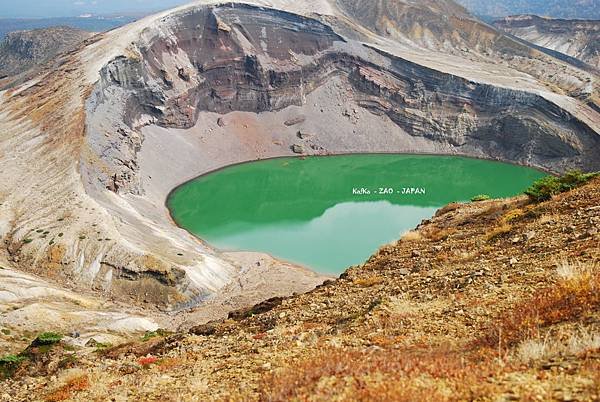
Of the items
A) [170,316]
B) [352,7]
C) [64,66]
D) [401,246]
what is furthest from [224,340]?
[352,7]

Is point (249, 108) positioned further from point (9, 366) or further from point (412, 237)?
point (9, 366)

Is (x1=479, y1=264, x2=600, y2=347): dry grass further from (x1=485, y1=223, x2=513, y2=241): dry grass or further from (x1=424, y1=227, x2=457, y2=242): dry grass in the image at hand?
(x1=424, y1=227, x2=457, y2=242): dry grass

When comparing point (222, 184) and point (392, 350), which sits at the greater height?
point (392, 350)

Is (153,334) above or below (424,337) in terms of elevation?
below

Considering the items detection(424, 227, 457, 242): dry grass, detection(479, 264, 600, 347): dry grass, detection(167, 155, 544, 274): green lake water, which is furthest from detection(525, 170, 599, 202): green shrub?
detection(167, 155, 544, 274): green lake water

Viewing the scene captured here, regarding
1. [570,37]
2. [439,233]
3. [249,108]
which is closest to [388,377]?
[439,233]

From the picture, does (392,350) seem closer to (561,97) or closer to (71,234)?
(71,234)
